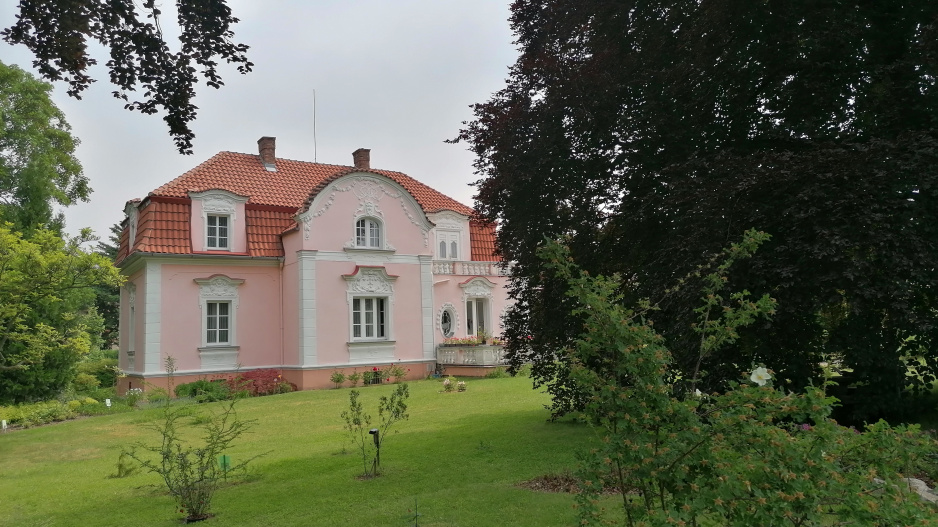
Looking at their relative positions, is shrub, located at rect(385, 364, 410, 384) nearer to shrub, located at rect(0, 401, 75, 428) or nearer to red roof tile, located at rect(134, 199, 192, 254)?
red roof tile, located at rect(134, 199, 192, 254)

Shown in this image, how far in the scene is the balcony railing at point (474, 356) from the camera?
22.8 meters

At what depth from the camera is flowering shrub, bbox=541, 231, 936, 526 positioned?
320 centimetres

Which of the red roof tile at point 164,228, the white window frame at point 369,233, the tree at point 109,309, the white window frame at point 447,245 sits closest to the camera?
the red roof tile at point 164,228

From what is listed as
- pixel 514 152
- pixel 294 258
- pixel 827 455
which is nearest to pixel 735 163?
pixel 514 152

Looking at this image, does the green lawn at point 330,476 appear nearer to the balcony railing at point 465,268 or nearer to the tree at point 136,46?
the tree at point 136,46

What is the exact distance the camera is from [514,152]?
10.0 metres

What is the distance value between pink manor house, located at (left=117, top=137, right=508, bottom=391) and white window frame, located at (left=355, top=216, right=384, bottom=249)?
4cm

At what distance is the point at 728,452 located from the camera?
357 cm

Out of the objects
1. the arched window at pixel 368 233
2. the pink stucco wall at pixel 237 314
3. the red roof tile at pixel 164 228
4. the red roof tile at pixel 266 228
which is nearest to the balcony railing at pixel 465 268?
the arched window at pixel 368 233

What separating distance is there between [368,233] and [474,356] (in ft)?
19.1

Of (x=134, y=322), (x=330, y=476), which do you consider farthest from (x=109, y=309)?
(x=330, y=476)

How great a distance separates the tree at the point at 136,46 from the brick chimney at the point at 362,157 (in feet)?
68.1

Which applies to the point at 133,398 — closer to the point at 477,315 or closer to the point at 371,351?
the point at 371,351

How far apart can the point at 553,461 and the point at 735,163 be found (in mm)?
4226
